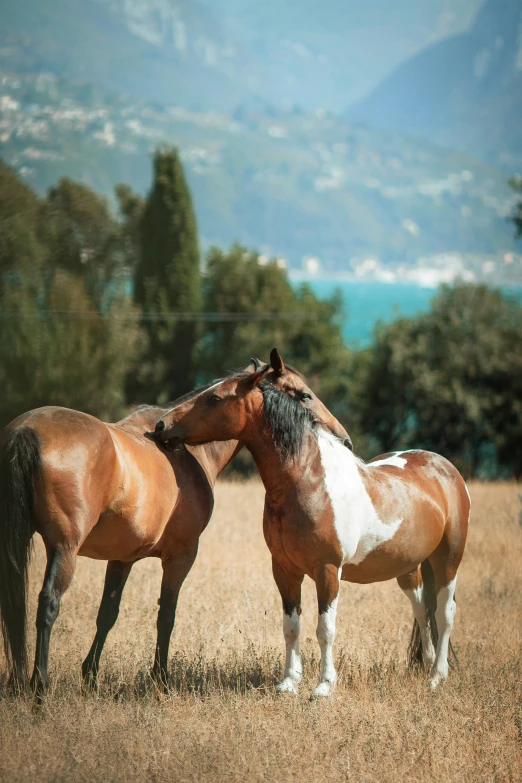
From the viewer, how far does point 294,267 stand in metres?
200

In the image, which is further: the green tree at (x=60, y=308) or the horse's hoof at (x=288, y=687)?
the green tree at (x=60, y=308)

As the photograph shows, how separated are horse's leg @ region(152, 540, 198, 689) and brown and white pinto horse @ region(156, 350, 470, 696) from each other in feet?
2.19

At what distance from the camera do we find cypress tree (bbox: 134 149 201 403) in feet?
108

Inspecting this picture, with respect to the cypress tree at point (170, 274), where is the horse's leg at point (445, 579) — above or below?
below

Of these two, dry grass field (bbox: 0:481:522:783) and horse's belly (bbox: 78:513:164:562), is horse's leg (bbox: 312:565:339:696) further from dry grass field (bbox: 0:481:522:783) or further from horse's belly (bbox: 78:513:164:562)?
horse's belly (bbox: 78:513:164:562)

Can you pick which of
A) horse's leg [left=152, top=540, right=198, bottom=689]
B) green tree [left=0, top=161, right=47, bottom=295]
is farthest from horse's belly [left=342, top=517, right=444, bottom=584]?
green tree [left=0, top=161, right=47, bottom=295]

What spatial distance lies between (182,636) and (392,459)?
→ 2493 millimetres

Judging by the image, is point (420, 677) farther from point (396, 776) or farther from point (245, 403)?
point (245, 403)

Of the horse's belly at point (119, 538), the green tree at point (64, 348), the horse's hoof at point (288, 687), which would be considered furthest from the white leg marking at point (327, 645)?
the green tree at point (64, 348)

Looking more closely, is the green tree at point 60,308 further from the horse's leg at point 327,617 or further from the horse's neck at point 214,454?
the horse's leg at point 327,617

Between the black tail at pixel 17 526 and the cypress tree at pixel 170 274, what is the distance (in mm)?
27580

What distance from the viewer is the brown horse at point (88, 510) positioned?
495cm

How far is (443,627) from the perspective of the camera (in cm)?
625

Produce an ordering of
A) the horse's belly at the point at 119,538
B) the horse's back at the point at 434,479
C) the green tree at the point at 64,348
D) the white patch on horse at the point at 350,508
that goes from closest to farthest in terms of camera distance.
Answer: the horse's belly at the point at 119,538 < the white patch on horse at the point at 350,508 < the horse's back at the point at 434,479 < the green tree at the point at 64,348
